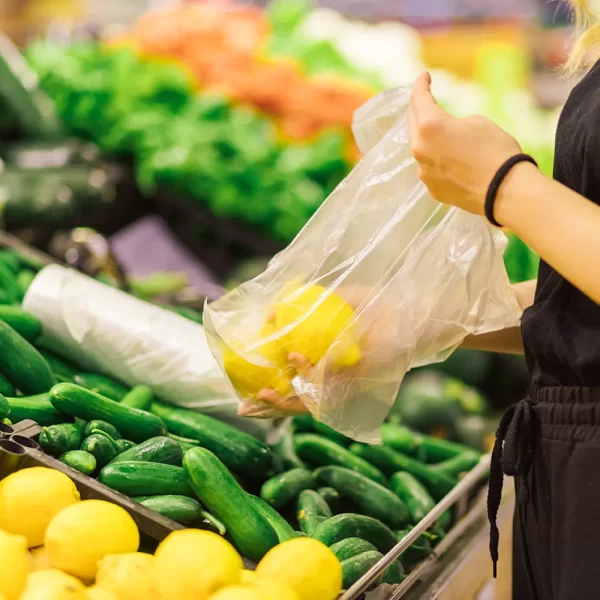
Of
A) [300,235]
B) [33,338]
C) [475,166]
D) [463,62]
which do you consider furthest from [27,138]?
[463,62]

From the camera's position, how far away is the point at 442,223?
159cm

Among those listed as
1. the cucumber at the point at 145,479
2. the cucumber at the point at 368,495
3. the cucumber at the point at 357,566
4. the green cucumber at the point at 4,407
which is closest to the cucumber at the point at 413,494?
the cucumber at the point at 368,495

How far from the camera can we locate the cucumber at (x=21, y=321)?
6.21 ft

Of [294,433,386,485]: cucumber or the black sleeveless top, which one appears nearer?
the black sleeveless top

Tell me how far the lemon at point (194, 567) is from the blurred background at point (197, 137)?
1.46 metres

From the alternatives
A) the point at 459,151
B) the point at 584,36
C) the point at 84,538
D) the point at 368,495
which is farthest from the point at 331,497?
the point at 584,36

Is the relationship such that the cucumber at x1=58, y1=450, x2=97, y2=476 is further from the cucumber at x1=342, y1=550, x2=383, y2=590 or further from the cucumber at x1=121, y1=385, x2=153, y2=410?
the cucumber at x1=342, y1=550, x2=383, y2=590

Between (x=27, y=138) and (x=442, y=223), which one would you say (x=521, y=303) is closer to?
(x=442, y=223)

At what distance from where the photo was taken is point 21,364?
1768 mm

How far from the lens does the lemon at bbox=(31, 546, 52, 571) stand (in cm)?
131

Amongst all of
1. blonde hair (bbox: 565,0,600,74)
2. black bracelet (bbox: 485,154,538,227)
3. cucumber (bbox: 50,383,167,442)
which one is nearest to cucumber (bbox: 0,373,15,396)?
cucumber (bbox: 50,383,167,442)

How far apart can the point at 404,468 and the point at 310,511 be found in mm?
458

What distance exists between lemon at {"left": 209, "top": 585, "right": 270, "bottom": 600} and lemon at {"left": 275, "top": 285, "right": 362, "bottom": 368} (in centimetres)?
49

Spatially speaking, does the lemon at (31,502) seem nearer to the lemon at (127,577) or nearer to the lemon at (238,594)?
the lemon at (127,577)
